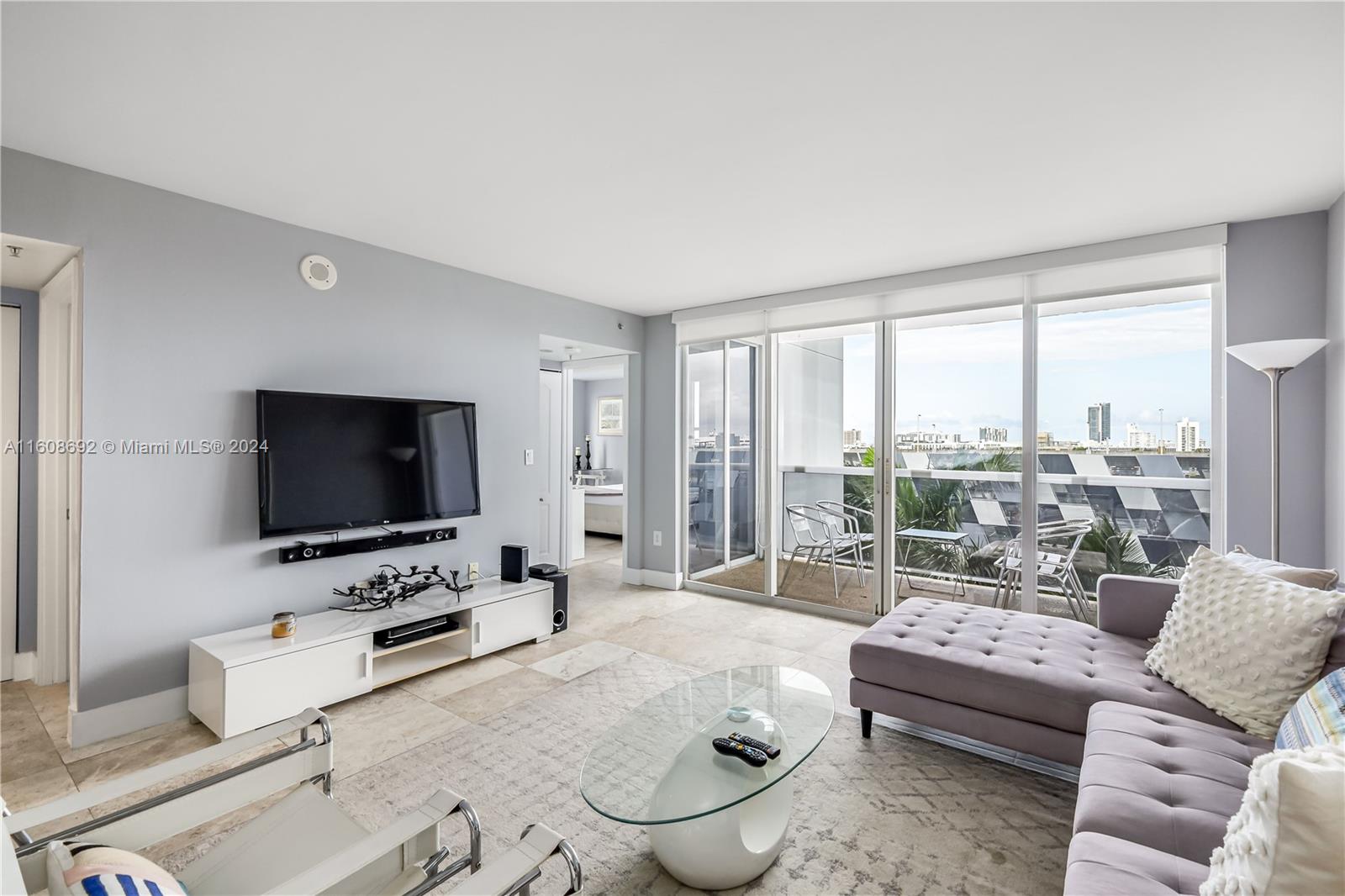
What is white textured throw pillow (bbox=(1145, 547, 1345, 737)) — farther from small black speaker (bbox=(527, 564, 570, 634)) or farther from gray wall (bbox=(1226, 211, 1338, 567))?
small black speaker (bbox=(527, 564, 570, 634))

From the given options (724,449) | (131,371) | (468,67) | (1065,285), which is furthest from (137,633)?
(1065,285)

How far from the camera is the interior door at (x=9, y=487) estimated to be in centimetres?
335

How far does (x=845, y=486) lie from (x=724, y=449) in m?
1.11

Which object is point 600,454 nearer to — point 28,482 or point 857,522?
point 857,522

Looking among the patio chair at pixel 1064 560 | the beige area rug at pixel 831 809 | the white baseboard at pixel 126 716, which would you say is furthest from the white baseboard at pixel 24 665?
the patio chair at pixel 1064 560

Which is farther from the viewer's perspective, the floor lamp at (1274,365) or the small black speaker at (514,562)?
the small black speaker at (514,562)

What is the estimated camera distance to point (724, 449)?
5426 millimetres

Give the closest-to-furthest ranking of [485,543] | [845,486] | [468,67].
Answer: [468,67] → [485,543] → [845,486]

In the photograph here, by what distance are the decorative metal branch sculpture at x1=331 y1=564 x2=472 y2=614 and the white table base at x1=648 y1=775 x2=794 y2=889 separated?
227cm

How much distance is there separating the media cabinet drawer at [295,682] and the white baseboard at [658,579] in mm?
2795

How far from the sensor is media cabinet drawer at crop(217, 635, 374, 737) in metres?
2.72

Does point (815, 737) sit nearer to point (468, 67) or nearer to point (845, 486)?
point (468, 67)

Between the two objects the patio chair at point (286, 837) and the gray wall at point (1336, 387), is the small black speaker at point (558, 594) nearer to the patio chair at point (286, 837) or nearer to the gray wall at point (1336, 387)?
the patio chair at point (286, 837)

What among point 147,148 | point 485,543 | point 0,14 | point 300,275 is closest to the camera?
point 0,14
